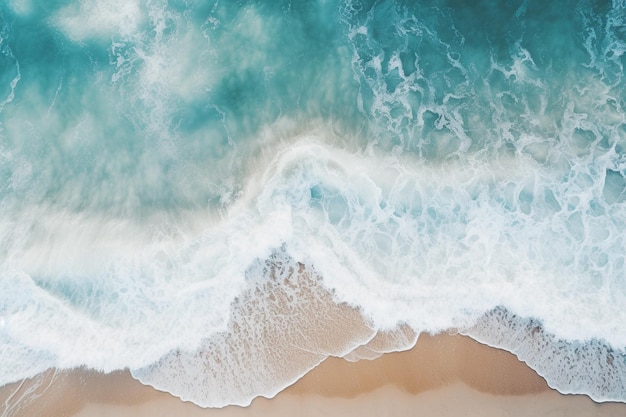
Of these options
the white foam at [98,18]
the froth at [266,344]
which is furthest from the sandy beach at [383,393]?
the white foam at [98,18]

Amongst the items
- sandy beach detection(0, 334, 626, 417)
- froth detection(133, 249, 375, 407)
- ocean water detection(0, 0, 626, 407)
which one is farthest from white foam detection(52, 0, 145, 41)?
sandy beach detection(0, 334, 626, 417)

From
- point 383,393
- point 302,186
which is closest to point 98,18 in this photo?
point 302,186

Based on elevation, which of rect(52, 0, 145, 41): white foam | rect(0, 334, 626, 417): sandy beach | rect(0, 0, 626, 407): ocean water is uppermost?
rect(52, 0, 145, 41): white foam

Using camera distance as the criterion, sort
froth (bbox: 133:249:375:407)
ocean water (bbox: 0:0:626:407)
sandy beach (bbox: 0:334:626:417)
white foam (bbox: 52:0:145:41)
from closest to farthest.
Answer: sandy beach (bbox: 0:334:626:417), froth (bbox: 133:249:375:407), ocean water (bbox: 0:0:626:407), white foam (bbox: 52:0:145:41)

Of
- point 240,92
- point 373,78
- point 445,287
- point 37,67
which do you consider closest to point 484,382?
point 445,287

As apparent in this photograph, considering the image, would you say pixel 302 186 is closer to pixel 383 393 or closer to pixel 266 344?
pixel 266 344

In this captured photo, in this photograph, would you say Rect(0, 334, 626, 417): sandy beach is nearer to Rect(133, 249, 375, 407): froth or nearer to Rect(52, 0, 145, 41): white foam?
Rect(133, 249, 375, 407): froth

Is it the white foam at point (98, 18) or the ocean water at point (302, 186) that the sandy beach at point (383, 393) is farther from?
the white foam at point (98, 18)
